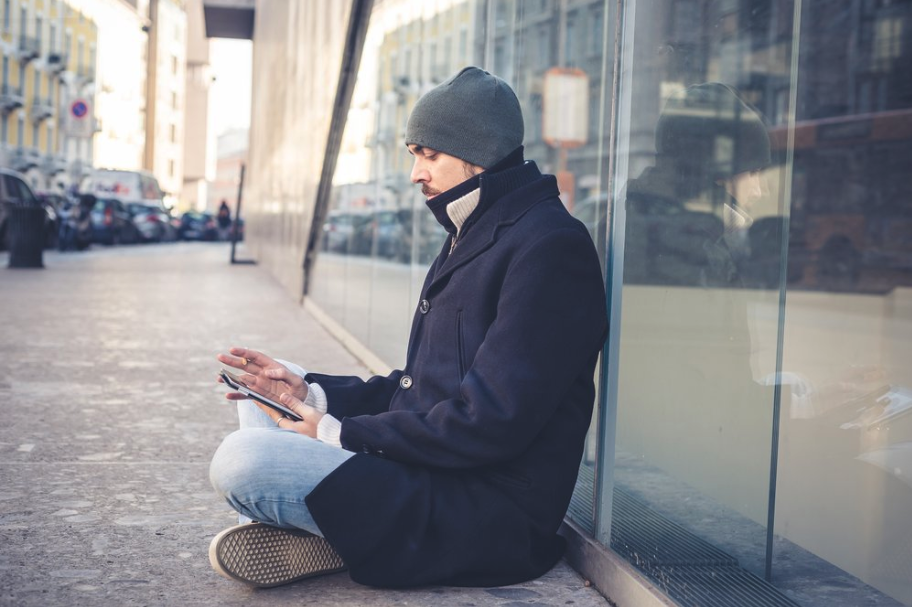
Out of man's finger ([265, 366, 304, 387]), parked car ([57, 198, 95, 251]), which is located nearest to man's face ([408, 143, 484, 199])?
man's finger ([265, 366, 304, 387])

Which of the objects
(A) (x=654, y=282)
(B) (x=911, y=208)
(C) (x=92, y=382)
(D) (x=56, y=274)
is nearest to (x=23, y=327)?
(C) (x=92, y=382)

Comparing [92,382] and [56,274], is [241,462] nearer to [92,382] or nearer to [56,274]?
[92,382]

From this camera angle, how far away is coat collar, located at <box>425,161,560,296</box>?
10.2 feet

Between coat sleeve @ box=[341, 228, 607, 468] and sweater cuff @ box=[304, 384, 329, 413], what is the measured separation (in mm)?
467

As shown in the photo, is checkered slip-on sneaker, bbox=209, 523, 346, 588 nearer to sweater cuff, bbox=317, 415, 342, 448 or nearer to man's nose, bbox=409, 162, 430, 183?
sweater cuff, bbox=317, 415, 342, 448

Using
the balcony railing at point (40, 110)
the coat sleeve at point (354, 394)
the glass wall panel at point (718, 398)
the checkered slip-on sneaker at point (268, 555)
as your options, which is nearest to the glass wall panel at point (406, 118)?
the glass wall panel at point (718, 398)

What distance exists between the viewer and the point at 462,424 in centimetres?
286

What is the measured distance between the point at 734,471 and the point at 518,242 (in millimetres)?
875

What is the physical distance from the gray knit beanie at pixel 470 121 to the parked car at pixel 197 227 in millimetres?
47856

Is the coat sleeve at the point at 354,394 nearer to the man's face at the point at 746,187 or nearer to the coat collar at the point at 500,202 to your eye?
the coat collar at the point at 500,202

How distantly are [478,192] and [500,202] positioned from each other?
0.06 metres

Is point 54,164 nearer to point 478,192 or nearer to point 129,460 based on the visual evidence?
point 129,460

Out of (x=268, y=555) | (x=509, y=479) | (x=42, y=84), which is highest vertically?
(x=42, y=84)

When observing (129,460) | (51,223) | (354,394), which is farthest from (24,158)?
(354,394)
